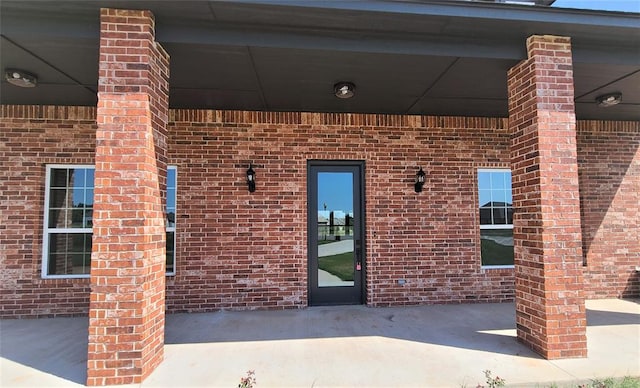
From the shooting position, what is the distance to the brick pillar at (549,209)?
3631mm

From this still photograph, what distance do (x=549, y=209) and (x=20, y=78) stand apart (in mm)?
5950

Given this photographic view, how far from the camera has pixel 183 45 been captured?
3.54 metres

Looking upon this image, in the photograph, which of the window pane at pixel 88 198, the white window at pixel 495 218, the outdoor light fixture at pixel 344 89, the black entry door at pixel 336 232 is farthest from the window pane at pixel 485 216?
the window pane at pixel 88 198

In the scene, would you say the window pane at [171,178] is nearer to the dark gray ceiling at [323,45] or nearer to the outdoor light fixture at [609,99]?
the dark gray ceiling at [323,45]

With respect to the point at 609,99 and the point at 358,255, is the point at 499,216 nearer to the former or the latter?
the point at 609,99

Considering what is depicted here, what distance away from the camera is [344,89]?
4574mm

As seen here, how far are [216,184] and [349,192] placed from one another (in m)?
2.09

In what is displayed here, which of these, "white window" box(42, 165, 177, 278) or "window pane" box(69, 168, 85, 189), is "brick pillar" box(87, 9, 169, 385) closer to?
"white window" box(42, 165, 177, 278)

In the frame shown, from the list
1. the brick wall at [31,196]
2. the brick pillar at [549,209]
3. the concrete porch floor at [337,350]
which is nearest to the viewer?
the concrete porch floor at [337,350]

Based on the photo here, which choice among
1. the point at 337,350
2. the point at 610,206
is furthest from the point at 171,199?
the point at 610,206

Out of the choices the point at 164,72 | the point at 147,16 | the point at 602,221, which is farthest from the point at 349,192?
the point at 602,221

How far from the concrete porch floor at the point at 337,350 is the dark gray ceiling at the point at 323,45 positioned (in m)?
3.07

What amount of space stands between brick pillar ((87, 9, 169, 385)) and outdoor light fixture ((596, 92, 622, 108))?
5.84m

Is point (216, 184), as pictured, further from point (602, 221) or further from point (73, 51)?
point (602, 221)
